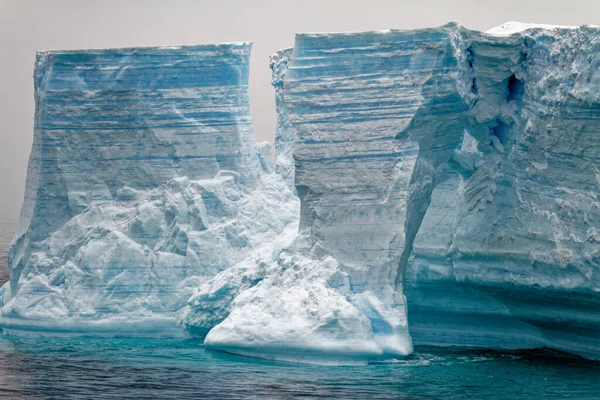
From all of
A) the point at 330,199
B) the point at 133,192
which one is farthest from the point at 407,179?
the point at 133,192

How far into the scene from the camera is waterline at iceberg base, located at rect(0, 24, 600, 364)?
15.5 m

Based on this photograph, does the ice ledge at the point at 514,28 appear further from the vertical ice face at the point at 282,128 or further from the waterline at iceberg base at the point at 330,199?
the vertical ice face at the point at 282,128

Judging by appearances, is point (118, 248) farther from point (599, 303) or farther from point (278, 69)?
point (599, 303)

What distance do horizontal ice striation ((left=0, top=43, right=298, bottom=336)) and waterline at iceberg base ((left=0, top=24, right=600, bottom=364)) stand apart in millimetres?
24

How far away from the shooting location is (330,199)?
15.9 m

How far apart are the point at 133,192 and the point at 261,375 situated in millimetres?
3884

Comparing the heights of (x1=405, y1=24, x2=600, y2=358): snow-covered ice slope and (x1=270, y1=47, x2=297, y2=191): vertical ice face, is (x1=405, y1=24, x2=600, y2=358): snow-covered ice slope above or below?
below

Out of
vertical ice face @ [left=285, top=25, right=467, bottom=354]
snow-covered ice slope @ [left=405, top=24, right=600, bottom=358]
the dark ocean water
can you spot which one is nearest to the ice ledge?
snow-covered ice slope @ [left=405, top=24, right=600, bottom=358]

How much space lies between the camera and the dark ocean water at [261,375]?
46.5ft

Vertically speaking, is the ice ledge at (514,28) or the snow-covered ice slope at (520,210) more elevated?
the ice ledge at (514,28)

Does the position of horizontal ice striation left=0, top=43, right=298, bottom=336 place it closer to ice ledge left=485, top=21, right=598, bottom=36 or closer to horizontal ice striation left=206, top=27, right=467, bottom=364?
horizontal ice striation left=206, top=27, right=467, bottom=364

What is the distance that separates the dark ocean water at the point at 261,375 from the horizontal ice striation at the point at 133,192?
2.11ft

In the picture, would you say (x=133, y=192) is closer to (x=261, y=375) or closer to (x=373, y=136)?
(x=373, y=136)

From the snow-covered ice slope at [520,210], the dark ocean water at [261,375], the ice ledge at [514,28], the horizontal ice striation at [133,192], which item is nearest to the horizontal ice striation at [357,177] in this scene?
the dark ocean water at [261,375]
